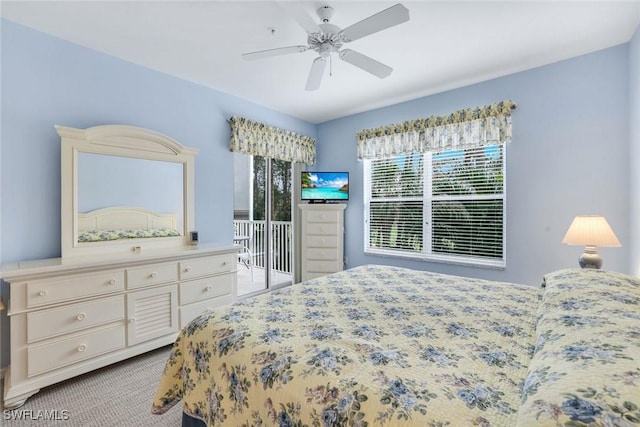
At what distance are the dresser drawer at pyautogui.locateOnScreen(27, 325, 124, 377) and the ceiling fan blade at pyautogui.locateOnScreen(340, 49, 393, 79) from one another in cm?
267

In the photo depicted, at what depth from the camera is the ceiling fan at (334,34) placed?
171 cm

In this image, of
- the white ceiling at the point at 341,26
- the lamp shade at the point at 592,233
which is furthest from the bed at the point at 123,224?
the lamp shade at the point at 592,233

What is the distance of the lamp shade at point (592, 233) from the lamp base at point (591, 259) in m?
0.16

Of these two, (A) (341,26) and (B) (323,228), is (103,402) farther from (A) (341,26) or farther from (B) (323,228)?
(A) (341,26)

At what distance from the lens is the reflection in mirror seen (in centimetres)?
252

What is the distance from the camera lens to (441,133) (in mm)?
3498

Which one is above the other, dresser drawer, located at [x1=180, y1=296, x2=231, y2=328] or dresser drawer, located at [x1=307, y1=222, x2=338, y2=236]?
dresser drawer, located at [x1=307, y1=222, x2=338, y2=236]

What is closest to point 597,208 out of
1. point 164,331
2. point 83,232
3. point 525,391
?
point 525,391

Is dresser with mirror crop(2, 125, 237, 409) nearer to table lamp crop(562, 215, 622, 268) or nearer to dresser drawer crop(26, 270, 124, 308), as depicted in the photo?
dresser drawer crop(26, 270, 124, 308)

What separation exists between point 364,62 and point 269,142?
2.08 metres

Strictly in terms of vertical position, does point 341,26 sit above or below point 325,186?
above

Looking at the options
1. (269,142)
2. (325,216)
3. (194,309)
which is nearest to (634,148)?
(325,216)

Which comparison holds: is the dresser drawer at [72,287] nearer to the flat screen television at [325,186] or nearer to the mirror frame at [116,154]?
the mirror frame at [116,154]

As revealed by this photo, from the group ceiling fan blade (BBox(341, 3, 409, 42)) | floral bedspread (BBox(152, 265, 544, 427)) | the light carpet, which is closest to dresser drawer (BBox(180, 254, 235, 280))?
the light carpet
